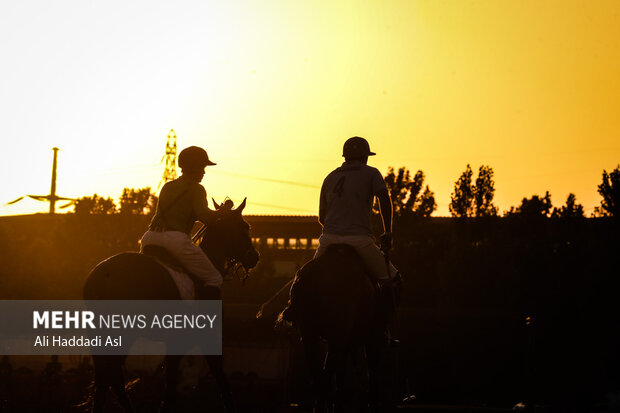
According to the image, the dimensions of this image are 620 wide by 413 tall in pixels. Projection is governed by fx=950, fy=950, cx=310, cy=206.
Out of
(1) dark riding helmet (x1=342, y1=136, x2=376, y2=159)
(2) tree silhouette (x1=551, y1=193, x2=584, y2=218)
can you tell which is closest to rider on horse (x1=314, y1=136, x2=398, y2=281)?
(1) dark riding helmet (x1=342, y1=136, x2=376, y2=159)

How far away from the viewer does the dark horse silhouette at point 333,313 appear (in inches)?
459

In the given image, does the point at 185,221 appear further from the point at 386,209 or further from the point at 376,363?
the point at 376,363

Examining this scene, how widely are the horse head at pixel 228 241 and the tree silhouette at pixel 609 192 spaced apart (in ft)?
255

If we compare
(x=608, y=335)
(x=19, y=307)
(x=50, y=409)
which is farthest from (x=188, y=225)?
(x=19, y=307)

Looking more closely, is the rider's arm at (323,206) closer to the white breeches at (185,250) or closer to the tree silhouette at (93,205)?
the white breeches at (185,250)

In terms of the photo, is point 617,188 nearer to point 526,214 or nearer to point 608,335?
point 526,214

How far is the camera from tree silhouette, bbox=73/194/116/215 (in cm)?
7901

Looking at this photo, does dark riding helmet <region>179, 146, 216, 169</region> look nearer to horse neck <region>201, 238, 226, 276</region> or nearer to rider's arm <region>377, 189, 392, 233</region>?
horse neck <region>201, 238, 226, 276</region>

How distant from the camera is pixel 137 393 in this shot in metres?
16.7

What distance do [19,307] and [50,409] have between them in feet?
150

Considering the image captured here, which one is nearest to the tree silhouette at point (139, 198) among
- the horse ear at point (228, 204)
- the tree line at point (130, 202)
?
the tree line at point (130, 202)

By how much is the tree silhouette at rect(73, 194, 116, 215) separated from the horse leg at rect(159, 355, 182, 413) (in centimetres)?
6681

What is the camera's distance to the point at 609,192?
293 ft

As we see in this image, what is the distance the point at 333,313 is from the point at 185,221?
2.21 m
